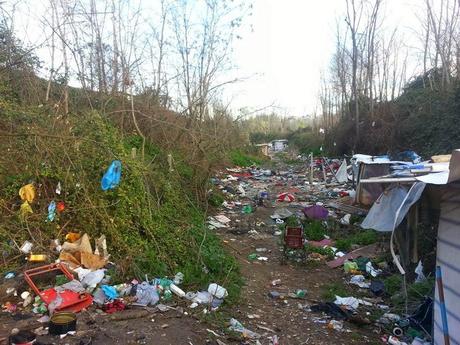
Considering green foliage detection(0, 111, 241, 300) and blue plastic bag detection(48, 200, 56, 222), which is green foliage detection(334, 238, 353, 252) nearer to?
green foliage detection(0, 111, 241, 300)

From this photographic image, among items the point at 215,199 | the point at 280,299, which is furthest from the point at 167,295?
the point at 215,199

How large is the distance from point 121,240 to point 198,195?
432 centimetres

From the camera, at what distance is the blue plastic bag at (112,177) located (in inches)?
225

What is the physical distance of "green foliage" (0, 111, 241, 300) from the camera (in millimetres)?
5223

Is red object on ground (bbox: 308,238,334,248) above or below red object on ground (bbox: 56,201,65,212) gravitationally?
below

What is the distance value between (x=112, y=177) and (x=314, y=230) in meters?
4.41

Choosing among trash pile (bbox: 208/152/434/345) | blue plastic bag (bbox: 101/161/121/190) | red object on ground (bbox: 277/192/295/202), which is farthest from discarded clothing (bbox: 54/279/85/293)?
red object on ground (bbox: 277/192/295/202)

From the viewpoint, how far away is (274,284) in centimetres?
573

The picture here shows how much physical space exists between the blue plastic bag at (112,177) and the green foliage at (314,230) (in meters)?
4.14

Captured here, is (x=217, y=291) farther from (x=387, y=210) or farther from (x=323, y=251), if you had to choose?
(x=323, y=251)

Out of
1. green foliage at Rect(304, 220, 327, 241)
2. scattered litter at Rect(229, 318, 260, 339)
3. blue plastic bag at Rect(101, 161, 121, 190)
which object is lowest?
scattered litter at Rect(229, 318, 260, 339)

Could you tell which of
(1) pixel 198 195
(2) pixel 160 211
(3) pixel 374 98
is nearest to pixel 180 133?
(1) pixel 198 195

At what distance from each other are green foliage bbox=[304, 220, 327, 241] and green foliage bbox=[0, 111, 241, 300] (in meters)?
2.53

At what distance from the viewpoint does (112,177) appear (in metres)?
5.75
